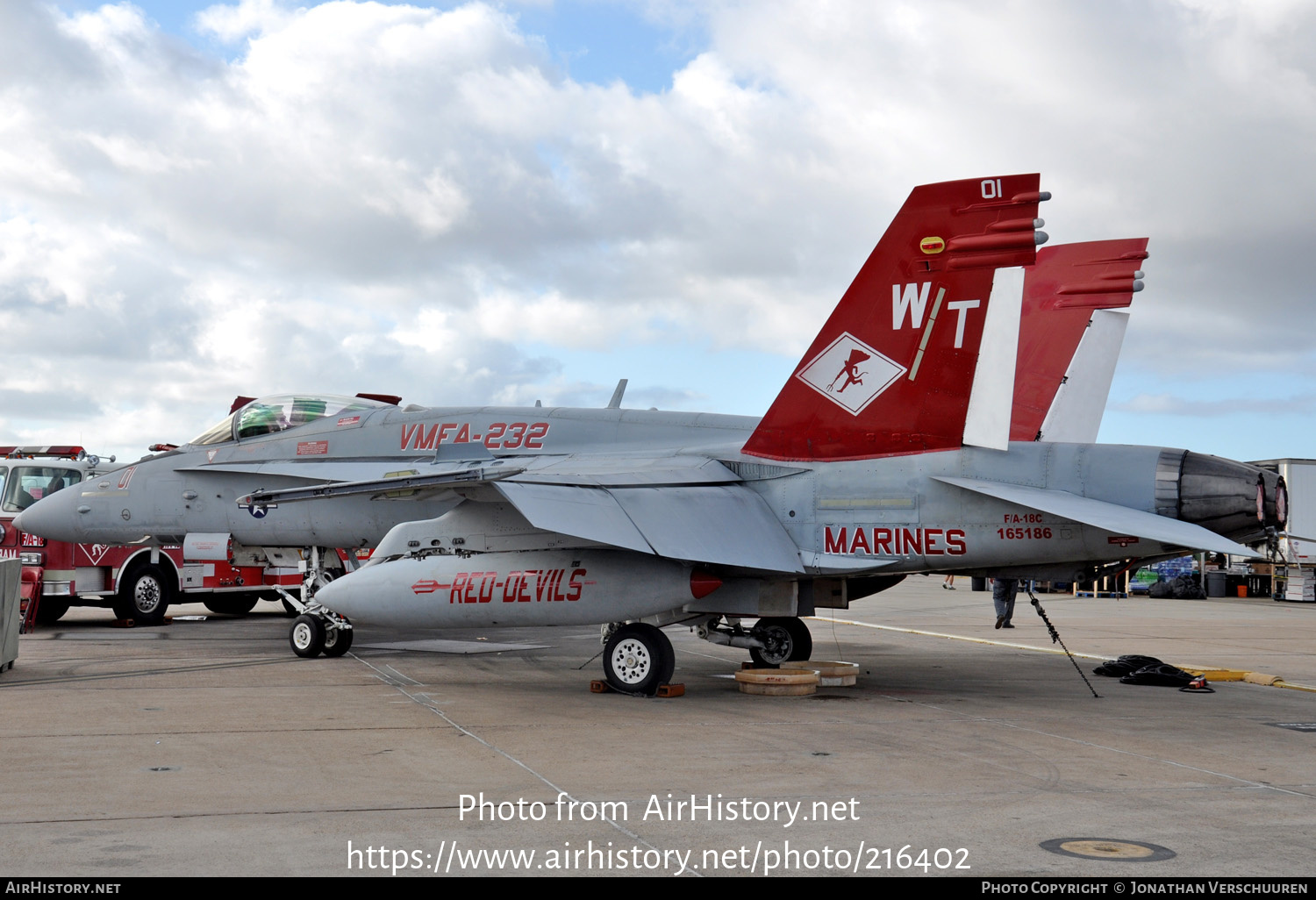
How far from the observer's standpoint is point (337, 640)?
43.0 feet

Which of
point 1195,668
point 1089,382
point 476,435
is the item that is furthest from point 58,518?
point 1195,668

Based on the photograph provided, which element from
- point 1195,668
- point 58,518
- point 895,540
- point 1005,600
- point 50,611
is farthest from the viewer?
point 1005,600

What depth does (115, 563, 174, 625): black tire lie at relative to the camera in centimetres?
1814

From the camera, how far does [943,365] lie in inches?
386

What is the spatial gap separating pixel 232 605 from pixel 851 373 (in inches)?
608

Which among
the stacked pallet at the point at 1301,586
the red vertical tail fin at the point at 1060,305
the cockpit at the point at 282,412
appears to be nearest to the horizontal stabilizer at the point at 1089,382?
the red vertical tail fin at the point at 1060,305

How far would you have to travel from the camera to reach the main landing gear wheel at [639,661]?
1005 cm

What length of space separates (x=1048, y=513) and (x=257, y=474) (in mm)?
9514

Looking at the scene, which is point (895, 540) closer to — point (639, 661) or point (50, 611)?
point (639, 661)

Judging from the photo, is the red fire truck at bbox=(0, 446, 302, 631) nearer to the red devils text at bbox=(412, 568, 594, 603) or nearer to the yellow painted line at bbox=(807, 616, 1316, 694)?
the red devils text at bbox=(412, 568, 594, 603)

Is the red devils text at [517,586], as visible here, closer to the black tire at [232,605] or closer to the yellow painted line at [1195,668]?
the yellow painted line at [1195,668]

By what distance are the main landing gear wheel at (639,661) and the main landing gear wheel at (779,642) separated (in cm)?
253

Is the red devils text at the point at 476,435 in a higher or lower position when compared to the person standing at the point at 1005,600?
higher

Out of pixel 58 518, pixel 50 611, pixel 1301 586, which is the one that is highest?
pixel 58 518
